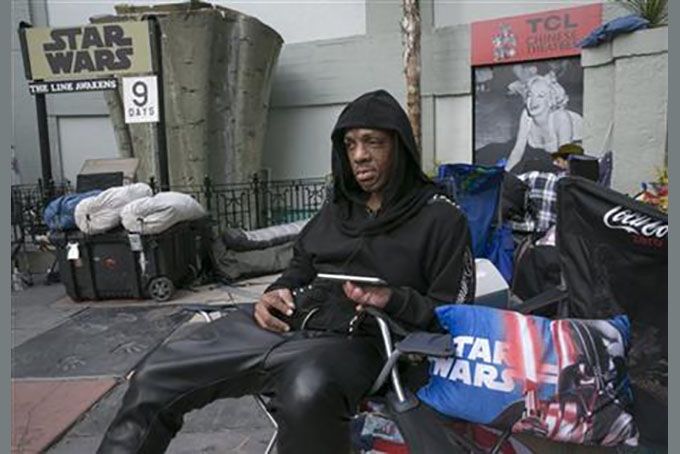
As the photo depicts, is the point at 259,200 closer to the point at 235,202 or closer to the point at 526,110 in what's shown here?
the point at 235,202

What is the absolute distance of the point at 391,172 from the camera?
2201 millimetres

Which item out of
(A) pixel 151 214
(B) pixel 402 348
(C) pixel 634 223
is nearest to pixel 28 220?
(A) pixel 151 214

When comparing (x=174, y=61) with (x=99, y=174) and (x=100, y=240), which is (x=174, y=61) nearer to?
(x=99, y=174)

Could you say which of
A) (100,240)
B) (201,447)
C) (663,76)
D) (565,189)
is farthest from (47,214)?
(663,76)

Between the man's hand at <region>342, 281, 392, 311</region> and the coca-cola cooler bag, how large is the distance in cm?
27

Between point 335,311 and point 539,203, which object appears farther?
→ point 539,203

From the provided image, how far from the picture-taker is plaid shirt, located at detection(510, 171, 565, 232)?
14.4ft

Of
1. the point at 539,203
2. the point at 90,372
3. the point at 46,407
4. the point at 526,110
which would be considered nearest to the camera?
the point at 46,407

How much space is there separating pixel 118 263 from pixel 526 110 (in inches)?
277

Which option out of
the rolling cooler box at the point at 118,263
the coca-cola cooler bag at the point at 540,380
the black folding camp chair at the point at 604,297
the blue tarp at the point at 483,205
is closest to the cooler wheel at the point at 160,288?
the rolling cooler box at the point at 118,263

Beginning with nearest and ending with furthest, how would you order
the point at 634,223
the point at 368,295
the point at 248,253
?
the point at 368,295, the point at 634,223, the point at 248,253

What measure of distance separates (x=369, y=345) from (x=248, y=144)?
27.1ft

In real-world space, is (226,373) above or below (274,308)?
below

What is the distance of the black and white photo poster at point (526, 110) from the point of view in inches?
356
